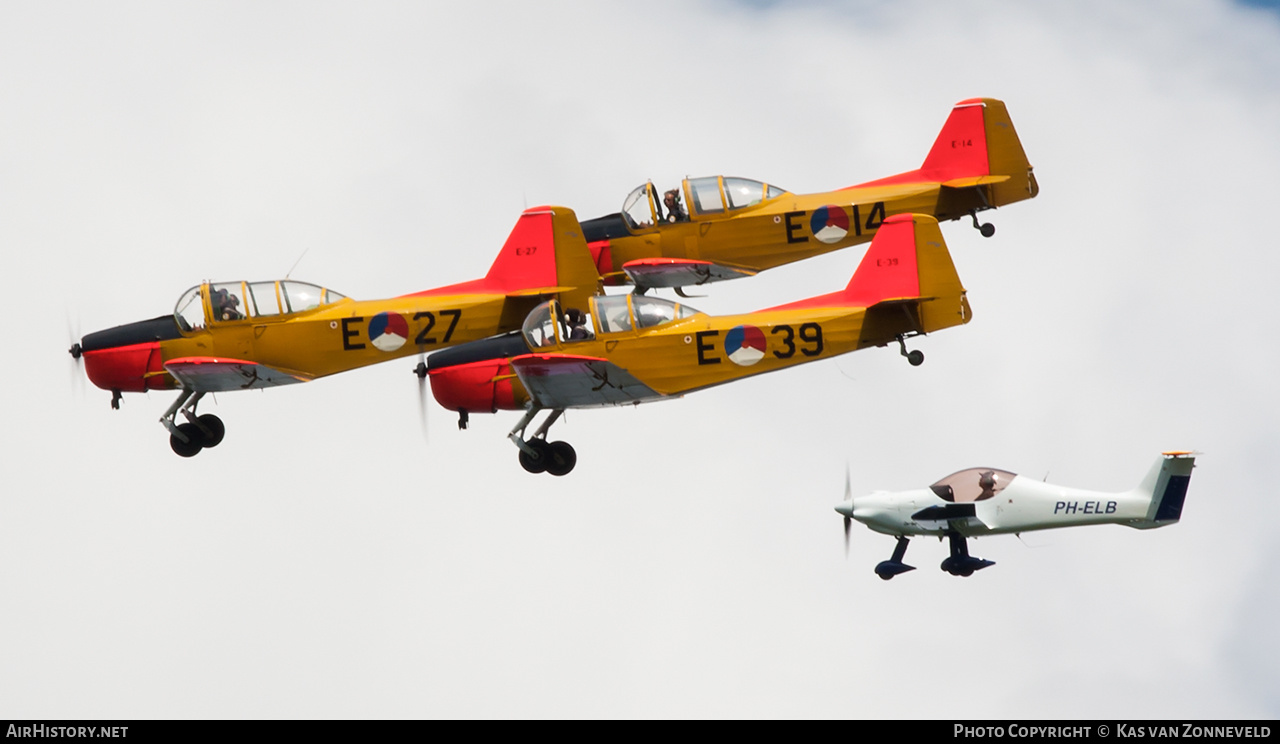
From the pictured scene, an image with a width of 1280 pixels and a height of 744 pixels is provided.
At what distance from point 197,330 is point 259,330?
1046mm

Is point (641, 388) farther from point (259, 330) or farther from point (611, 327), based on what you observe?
point (259, 330)

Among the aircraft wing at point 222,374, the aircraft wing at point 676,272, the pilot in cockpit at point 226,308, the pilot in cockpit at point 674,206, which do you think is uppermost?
the pilot in cockpit at point 674,206

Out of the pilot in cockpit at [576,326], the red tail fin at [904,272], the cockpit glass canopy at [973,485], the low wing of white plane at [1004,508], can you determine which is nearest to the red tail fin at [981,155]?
the cockpit glass canopy at [973,485]

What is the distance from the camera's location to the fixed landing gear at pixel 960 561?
4950 centimetres

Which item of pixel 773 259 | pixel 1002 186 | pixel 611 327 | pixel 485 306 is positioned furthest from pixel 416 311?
pixel 1002 186

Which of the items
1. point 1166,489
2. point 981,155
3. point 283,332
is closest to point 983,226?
point 981,155

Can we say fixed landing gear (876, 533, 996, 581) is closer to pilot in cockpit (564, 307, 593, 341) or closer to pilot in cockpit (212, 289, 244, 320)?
pilot in cockpit (564, 307, 593, 341)

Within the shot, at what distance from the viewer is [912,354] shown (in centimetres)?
4606

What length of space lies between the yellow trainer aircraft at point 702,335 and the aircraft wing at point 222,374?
4.60m

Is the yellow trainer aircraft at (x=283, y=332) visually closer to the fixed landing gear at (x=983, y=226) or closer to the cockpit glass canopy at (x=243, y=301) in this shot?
the cockpit glass canopy at (x=243, y=301)

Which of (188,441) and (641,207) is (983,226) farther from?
(188,441)

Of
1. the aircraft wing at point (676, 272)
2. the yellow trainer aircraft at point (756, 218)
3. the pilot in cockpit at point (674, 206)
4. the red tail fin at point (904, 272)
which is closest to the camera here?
the red tail fin at point (904, 272)

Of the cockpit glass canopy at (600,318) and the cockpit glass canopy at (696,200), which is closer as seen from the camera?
the cockpit glass canopy at (600,318)

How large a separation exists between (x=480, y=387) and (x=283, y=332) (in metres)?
3.60
